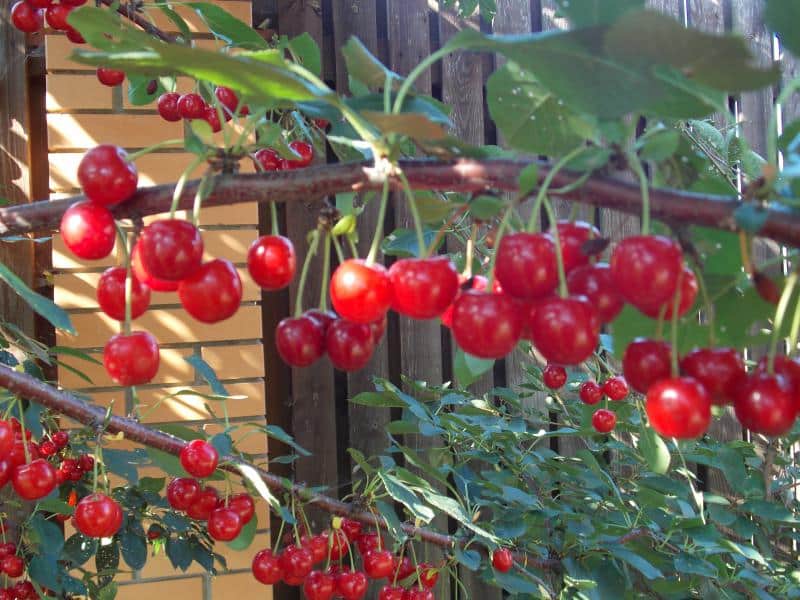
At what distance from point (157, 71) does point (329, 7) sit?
2459 mm

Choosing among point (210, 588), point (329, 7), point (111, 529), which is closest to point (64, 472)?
point (111, 529)

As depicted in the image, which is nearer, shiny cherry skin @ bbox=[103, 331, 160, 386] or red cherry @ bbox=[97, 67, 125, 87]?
shiny cherry skin @ bbox=[103, 331, 160, 386]

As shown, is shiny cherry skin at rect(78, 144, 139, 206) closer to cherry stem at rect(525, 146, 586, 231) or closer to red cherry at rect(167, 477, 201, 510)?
cherry stem at rect(525, 146, 586, 231)

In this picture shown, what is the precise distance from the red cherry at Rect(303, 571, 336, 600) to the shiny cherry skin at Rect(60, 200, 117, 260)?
1.02 m

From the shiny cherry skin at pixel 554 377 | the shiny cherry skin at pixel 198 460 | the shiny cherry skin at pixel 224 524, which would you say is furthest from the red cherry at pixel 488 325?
the shiny cherry skin at pixel 554 377

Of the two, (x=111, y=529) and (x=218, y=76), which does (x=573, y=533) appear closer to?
(x=111, y=529)

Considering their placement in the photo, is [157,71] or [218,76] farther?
[157,71]

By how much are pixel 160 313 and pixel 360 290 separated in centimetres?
180

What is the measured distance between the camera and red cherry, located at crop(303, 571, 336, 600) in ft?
5.14

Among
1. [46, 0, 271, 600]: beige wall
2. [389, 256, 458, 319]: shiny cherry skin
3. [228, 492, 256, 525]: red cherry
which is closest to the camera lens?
[389, 256, 458, 319]: shiny cherry skin

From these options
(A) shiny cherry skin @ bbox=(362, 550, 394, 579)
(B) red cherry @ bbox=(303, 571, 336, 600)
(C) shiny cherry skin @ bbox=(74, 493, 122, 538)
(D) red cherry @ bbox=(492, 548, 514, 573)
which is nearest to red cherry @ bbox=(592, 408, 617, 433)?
(D) red cherry @ bbox=(492, 548, 514, 573)

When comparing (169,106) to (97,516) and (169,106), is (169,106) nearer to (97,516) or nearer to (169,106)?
(169,106)

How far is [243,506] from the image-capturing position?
1525 mm

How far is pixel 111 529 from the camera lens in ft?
4.36
